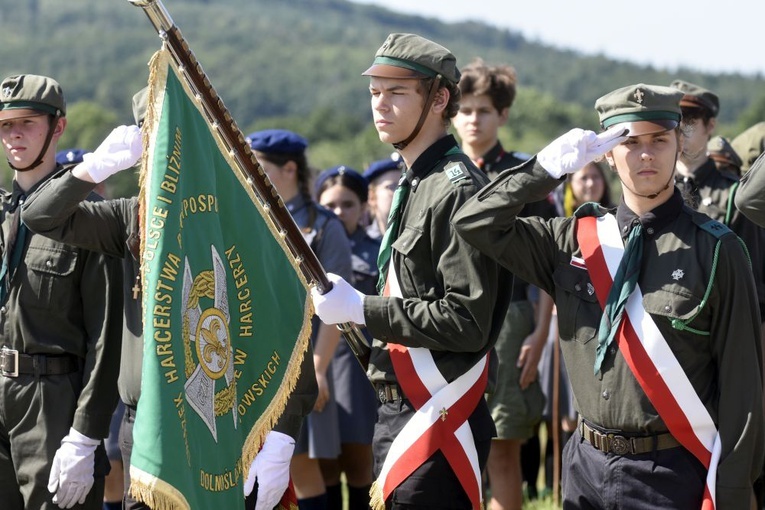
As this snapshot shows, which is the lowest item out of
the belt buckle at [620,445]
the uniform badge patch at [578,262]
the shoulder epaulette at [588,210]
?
the belt buckle at [620,445]

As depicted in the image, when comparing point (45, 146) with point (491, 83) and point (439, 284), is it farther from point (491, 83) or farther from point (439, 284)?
point (491, 83)

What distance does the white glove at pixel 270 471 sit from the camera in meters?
5.05

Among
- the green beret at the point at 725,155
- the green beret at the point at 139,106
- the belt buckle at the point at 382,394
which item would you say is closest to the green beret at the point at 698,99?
the green beret at the point at 725,155

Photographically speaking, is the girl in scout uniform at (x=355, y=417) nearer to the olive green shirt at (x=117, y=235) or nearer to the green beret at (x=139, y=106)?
Answer: the olive green shirt at (x=117, y=235)

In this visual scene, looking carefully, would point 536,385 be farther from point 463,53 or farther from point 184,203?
Answer: point 463,53

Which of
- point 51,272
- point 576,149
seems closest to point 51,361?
point 51,272

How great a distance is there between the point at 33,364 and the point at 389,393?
5.92 feet

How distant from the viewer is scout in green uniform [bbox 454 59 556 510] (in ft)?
22.8

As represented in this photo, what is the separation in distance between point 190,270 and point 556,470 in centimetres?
432

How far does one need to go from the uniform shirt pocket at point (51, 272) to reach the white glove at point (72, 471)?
613 millimetres

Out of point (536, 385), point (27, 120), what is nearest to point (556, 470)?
point (536, 385)

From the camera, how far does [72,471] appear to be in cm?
530

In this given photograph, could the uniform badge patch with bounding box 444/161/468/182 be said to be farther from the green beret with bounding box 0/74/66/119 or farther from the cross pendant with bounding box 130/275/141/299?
the green beret with bounding box 0/74/66/119

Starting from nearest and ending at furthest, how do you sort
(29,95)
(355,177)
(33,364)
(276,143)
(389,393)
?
(389,393)
(33,364)
(29,95)
(276,143)
(355,177)
